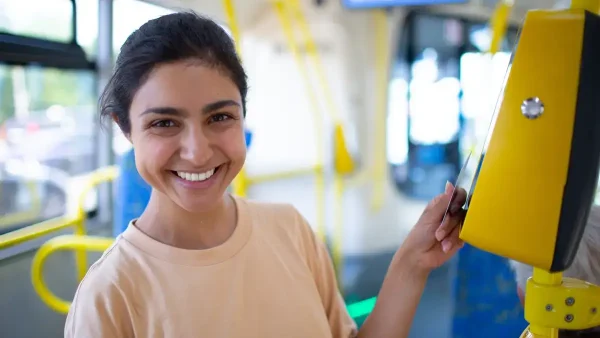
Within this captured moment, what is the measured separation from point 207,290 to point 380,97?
12.4 feet

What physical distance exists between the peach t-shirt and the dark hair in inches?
9.3

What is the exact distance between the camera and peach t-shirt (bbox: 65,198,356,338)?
0.84 m

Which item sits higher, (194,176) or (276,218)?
(194,176)

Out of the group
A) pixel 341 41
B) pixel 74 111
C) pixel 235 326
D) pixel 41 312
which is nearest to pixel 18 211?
pixel 41 312

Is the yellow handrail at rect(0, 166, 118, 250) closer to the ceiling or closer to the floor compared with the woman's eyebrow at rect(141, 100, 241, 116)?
closer to the floor

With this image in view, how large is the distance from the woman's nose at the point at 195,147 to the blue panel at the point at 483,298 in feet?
4.88

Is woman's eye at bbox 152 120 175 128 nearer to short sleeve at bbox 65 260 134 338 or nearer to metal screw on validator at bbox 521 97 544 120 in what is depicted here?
short sleeve at bbox 65 260 134 338

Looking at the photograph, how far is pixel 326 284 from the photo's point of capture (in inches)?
44.0

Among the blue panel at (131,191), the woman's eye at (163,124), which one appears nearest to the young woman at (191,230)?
the woman's eye at (163,124)

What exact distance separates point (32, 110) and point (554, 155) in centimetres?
254

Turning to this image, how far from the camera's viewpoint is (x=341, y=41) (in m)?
4.39

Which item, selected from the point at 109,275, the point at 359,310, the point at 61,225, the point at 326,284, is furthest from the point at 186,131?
the point at 359,310

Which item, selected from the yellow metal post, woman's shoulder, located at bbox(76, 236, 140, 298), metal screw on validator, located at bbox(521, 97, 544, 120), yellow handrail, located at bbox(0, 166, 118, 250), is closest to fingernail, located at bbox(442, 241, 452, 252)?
the yellow metal post

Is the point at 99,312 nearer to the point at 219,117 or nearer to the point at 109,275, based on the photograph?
the point at 109,275
